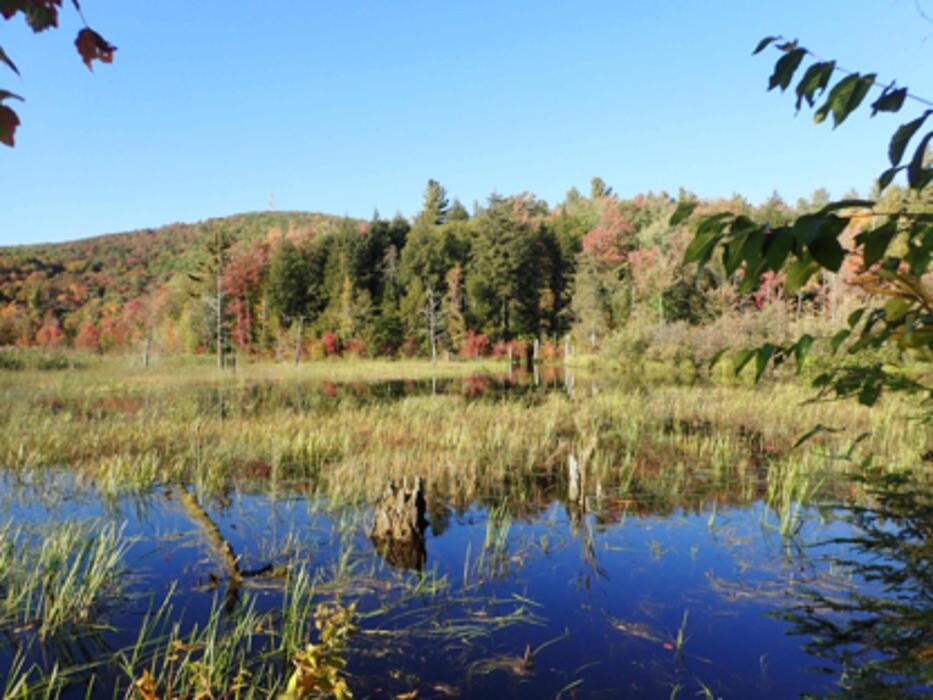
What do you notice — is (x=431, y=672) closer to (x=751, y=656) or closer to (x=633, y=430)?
(x=751, y=656)

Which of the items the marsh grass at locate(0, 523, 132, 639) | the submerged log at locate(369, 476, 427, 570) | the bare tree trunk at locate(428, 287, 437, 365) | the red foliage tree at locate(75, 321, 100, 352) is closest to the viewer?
the marsh grass at locate(0, 523, 132, 639)

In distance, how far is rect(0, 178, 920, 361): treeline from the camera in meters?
42.2

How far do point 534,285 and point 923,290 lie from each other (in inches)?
1986

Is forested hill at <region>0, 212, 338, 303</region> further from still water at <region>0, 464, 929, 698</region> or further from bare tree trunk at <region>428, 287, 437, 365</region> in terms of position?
still water at <region>0, 464, 929, 698</region>

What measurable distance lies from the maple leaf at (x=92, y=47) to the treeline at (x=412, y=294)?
3531 centimetres

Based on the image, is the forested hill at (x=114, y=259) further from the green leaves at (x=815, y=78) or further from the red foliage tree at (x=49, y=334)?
the green leaves at (x=815, y=78)

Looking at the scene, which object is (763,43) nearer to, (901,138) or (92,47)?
(901,138)

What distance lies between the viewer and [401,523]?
6133 millimetres

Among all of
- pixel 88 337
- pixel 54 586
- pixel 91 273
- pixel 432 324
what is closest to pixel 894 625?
pixel 54 586

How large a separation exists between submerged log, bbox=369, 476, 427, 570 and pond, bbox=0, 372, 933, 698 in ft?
0.17

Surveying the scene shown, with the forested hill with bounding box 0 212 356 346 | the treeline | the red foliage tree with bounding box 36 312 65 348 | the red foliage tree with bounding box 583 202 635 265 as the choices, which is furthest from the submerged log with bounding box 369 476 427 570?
the red foliage tree with bounding box 36 312 65 348

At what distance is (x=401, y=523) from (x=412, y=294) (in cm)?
4139

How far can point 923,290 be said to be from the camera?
4.67 ft

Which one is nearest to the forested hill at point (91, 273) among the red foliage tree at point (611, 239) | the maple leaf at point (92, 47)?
the red foliage tree at point (611, 239)
